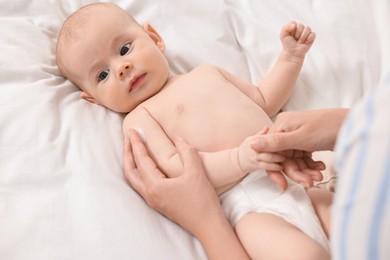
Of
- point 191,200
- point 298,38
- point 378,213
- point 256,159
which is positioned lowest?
point 191,200

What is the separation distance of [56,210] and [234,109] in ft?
1.47

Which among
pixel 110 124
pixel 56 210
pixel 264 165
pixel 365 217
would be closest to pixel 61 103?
pixel 110 124

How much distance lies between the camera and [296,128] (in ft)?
2.70

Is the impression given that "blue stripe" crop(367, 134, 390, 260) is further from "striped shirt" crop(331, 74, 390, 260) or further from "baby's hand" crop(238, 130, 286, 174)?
"baby's hand" crop(238, 130, 286, 174)

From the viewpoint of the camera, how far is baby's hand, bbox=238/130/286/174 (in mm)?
877

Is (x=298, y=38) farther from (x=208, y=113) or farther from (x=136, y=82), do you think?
(x=136, y=82)

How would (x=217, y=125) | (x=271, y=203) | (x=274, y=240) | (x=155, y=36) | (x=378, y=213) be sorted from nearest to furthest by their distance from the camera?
(x=378, y=213) < (x=274, y=240) < (x=271, y=203) < (x=217, y=125) < (x=155, y=36)

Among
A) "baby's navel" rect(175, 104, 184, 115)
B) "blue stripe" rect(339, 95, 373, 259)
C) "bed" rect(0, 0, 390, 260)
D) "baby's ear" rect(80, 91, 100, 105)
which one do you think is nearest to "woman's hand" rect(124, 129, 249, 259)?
"bed" rect(0, 0, 390, 260)

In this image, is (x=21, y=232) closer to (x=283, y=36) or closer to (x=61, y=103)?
(x=61, y=103)

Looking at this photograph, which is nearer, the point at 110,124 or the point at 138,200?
the point at 138,200

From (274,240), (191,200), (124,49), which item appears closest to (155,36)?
(124,49)

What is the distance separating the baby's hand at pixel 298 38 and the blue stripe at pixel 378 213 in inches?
33.2

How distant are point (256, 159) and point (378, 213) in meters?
0.51

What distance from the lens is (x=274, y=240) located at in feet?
2.80
